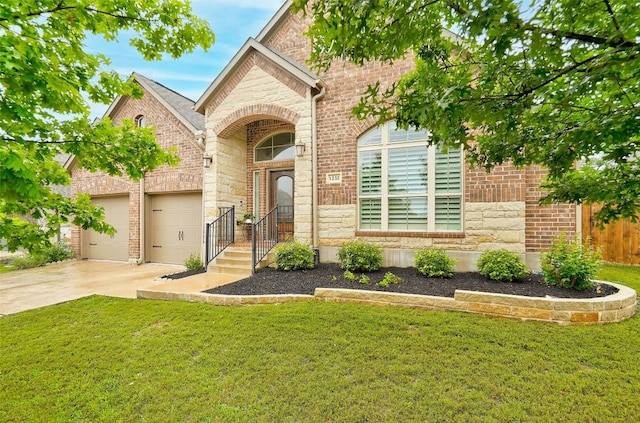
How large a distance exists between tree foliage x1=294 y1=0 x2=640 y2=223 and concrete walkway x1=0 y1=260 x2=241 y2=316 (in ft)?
17.0

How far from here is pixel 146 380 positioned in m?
2.98

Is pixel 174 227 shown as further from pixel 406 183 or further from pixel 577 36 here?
pixel 577 36

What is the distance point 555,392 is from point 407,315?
1843mm

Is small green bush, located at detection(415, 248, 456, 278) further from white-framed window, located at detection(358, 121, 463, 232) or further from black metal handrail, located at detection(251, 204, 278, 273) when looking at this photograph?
black metal handrail, located at detection(251, 204, 278, 273)

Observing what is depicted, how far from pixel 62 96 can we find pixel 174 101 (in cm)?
938

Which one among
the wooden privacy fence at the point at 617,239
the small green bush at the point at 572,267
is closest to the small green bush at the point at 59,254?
the small green bush at the point at 572,267

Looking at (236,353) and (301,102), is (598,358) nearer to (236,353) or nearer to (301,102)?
(236,353)

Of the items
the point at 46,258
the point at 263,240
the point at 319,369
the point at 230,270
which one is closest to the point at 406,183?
the point at 263,240

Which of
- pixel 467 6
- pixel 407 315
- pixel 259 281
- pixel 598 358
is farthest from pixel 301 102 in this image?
pixel 598 358

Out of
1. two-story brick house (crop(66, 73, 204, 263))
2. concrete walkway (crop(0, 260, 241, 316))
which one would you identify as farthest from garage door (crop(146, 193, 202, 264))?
concrete walkway (crop(0, 260, 241, 316))

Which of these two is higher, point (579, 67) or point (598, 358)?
point (579, 67)

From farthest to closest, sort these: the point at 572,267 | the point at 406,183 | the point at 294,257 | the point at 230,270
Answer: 1. the point at 230,270
2. the point at 406,183
3. the point at 294,257
4. the point at 572,267

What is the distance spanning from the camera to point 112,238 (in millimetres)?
11070

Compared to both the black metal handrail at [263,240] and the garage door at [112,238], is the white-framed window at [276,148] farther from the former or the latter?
the garage door at [112,238]
